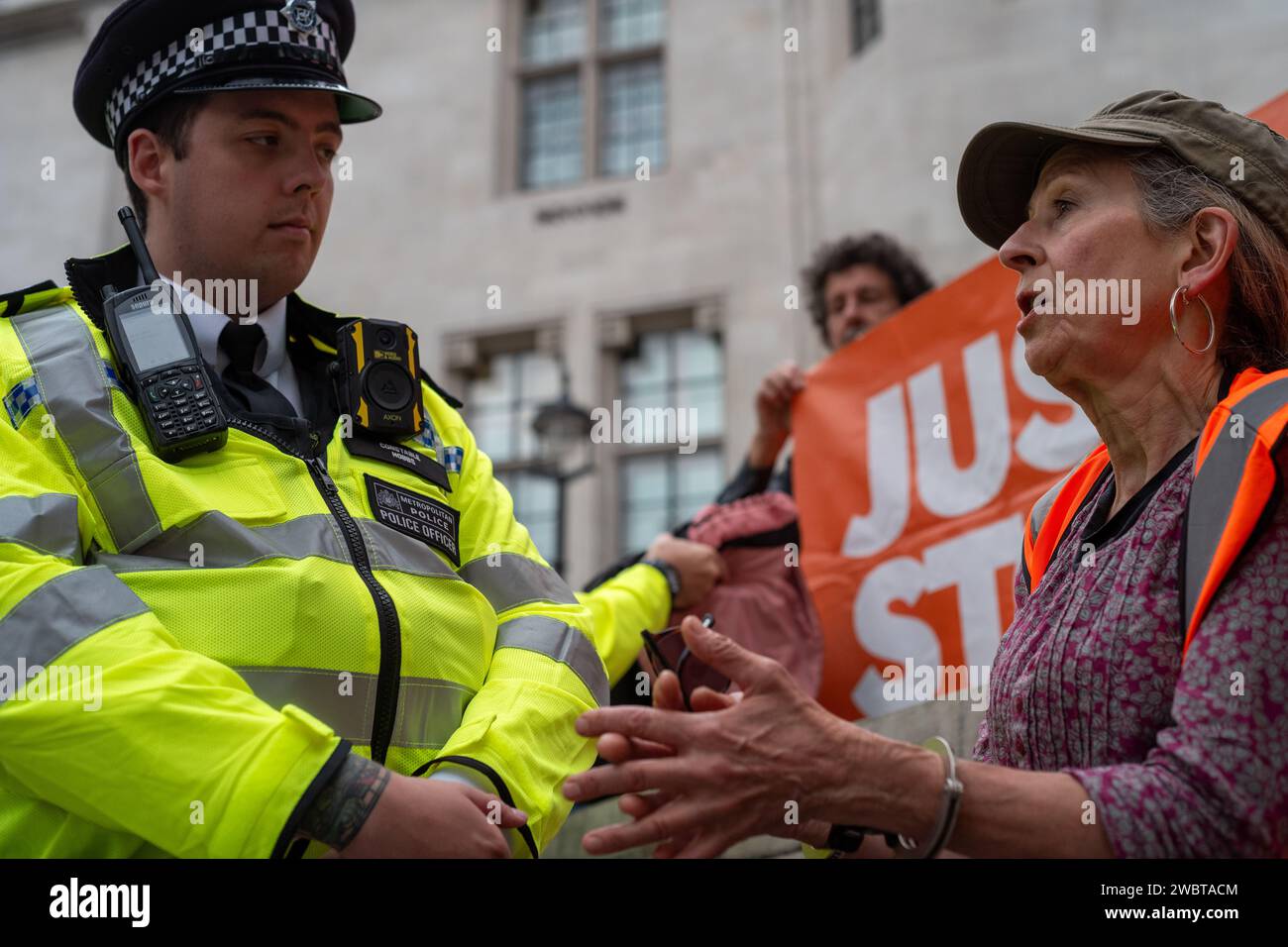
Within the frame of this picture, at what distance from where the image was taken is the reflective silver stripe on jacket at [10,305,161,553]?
2.34m

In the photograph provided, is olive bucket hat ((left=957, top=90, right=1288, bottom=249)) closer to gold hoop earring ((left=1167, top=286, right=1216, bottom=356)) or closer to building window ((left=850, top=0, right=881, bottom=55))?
gold hoop earring ((left=1167, top=286, right=1216, bottom=356))

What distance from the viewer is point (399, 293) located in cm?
1412

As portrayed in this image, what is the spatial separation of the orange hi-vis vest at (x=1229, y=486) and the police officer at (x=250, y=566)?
43.8 inches

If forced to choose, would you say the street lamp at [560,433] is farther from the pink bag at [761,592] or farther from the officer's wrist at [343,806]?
the officer's wrist at [343,806]

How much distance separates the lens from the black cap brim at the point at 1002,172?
2.67 metres

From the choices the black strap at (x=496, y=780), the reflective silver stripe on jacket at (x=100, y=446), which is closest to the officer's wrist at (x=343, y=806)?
the black strap at (x=496, y=780)

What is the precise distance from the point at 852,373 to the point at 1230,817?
3.43 metres

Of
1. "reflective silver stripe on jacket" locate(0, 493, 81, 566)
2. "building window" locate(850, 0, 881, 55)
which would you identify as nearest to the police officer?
"reflective silver stripe on jacket" locate(0, 493, 81, 566)

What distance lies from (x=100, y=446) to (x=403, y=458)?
0.61 meters

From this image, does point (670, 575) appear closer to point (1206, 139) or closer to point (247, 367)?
point (247, 367)

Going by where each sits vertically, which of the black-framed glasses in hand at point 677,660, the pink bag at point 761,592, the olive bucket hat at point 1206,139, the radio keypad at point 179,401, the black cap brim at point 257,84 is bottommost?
the pink bag at point 761,592

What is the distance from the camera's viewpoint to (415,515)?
2.69m
